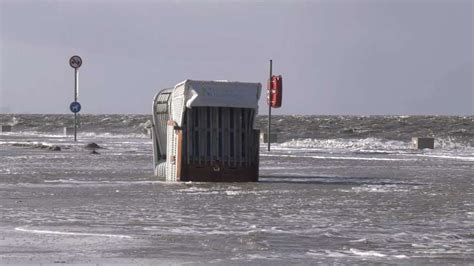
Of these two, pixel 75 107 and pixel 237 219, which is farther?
pixel 75 107

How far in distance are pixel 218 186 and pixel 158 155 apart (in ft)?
15.9

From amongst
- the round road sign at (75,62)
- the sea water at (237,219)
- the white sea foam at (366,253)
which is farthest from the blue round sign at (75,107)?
the white sea foam at (366,253)

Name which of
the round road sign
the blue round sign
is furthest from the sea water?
the round road sign

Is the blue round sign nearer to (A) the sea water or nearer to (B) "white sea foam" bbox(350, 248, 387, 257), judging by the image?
(A) the sea water

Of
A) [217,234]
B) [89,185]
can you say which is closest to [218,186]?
[89,185]

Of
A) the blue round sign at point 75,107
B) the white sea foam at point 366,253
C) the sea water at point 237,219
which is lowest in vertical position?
the white sea foam at point 366,253

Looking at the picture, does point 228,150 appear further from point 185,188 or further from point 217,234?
point 217,234

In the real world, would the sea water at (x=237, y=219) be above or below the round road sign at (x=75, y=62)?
below

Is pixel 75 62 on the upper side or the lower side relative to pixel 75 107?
upper

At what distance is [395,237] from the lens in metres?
11.0

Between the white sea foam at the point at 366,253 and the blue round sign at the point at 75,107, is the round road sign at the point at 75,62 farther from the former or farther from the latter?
the white sea foam at the point at 366,253

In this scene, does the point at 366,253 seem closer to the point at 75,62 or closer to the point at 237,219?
the point at 237,219

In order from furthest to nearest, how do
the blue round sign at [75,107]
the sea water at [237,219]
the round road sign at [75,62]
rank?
1. the round road sign at [75,62]
2. the blue round sign at [75,107]
3. the sea water at [237,219]

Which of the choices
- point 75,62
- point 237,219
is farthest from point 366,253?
point 75,62
